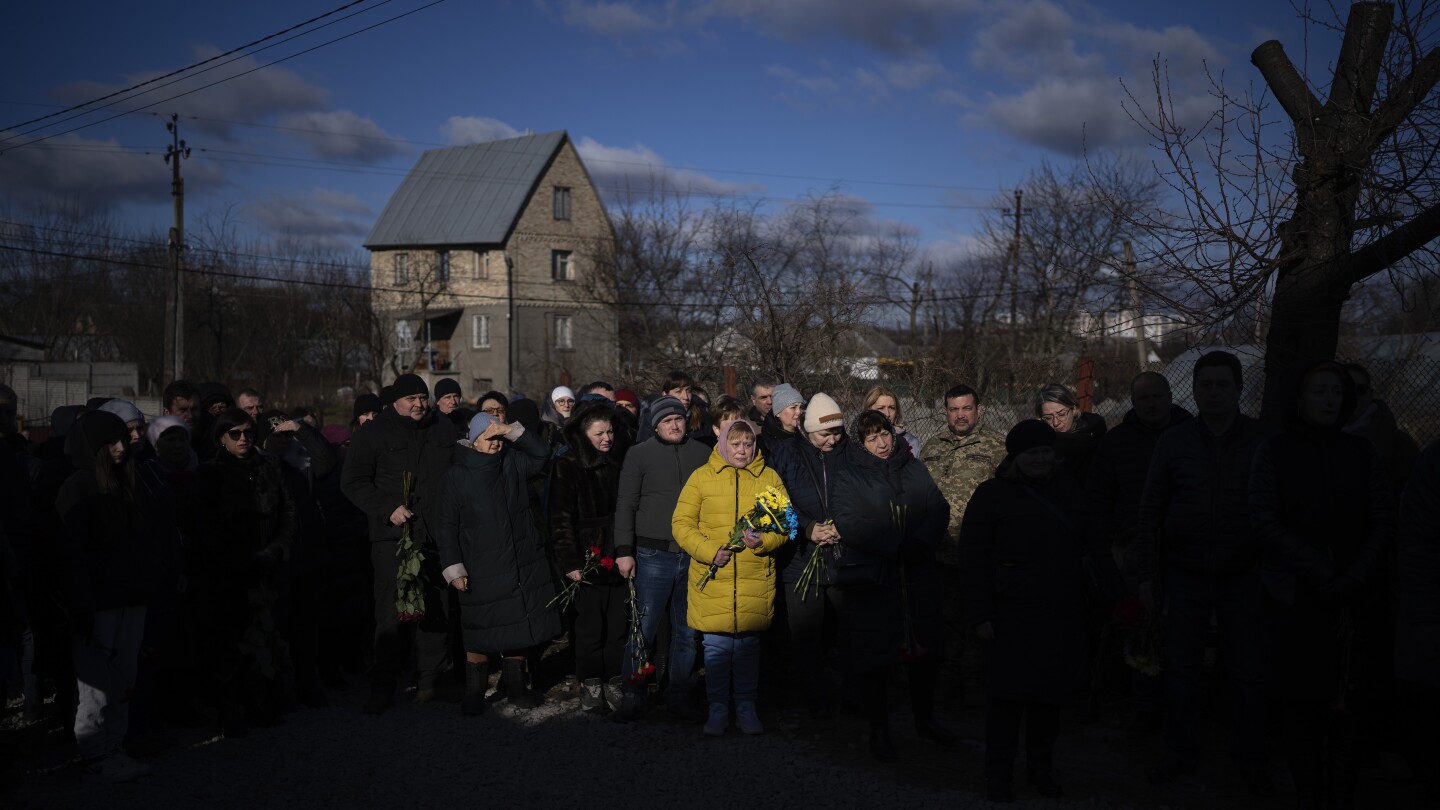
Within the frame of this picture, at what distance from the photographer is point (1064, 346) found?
26047 mm

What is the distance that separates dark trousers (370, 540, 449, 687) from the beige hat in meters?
2.95

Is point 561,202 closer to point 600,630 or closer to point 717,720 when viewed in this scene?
point 600,630

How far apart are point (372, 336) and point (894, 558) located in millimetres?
40085

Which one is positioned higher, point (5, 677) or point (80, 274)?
point (80, 274)

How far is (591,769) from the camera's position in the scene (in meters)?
6.17

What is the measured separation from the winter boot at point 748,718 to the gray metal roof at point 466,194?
42895mm

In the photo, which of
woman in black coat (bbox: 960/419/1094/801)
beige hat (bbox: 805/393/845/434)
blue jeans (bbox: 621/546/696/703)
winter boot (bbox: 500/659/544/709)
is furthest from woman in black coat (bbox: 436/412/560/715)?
woman in black coat (bbox: 960/419/1094/801)

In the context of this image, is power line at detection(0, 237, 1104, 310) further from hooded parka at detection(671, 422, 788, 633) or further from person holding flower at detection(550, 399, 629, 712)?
hooded parka at detection(671, 422, 788, 633)

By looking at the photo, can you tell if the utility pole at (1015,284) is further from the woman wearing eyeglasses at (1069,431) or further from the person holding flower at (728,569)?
the person holding flower at (728,569)

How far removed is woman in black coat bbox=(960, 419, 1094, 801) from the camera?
208 inches

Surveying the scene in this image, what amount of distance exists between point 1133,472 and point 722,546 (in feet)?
8.15

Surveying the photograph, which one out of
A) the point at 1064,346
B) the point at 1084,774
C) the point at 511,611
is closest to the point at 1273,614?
the point at 1084,774

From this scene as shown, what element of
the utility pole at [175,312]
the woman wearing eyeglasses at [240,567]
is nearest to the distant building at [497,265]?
the utility pole at [175,312]

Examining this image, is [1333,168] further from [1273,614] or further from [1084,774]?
[1084,774]
